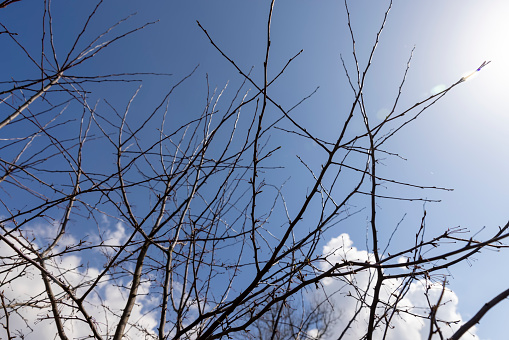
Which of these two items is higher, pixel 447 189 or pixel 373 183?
pixel 373 183

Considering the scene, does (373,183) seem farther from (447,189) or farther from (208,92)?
(208,92)

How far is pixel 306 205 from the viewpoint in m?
1.07

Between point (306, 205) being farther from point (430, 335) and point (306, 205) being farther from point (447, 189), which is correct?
point (447, 189)

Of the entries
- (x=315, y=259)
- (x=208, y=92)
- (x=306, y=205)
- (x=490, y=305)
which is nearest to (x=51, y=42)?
(x=208, y=92)

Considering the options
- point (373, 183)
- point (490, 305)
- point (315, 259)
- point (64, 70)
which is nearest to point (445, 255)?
point (490, 305)

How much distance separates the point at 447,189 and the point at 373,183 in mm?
319

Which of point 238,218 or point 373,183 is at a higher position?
point 238,218

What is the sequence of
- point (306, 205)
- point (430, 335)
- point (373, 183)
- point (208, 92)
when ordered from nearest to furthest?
1. point (430, 335)
2. point (306, 205)
3. point (373, 183)
4. point (208, 92)

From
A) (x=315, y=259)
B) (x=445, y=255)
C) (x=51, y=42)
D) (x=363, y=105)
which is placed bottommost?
(x=445, y=255)

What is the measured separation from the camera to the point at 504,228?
108 cm

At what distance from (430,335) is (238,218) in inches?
61.2

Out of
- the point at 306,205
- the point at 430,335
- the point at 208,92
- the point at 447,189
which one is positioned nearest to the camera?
the point at 430,335

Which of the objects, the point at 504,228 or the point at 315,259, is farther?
the point at 315,259

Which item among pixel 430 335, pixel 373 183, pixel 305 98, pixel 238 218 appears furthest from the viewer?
pixel 238 218
